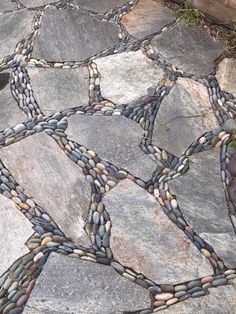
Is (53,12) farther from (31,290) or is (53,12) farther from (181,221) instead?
(31,290)

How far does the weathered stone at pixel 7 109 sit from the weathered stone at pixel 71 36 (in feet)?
1.11

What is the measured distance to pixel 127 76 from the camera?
2.80m

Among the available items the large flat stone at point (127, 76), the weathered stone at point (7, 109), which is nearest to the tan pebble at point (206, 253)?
the large flat stone at point (127, 76)

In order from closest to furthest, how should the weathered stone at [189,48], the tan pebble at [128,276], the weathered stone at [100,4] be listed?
the tan pebble at [128,276]
the weathered stone at [189,48]
the weathered stone at [100,4]

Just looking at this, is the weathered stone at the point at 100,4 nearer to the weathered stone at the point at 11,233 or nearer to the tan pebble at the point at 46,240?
the weathered stone at the point at 11,233

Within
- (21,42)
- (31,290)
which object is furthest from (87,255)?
(21,42)

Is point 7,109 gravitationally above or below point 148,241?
above

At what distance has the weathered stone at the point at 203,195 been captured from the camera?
6.74ft

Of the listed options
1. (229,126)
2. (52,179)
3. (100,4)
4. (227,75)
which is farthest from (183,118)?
(100,4)

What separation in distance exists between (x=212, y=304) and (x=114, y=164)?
34.4 inches

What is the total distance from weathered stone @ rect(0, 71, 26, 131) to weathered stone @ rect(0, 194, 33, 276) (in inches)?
21.2

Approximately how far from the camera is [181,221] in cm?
207

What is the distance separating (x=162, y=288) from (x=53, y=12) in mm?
2241

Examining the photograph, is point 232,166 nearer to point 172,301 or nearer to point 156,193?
point 156,193
